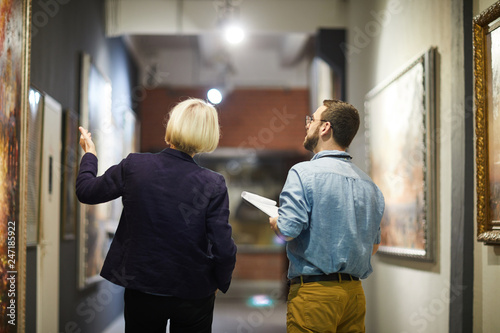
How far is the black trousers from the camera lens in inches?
75.4

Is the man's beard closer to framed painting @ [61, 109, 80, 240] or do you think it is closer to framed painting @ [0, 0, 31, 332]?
framed painting @ [0, 0, 31, 332]

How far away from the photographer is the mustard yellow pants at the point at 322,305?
2.05m

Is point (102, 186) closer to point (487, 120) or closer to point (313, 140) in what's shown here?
A: point (313, 140)

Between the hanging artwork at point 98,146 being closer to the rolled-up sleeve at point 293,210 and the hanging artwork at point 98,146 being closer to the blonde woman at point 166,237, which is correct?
the blonde woman at point 166,237

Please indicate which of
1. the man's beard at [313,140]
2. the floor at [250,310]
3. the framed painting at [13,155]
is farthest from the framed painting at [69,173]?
the man's beard at [313,140]

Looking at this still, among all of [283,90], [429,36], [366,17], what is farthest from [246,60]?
[429,36]

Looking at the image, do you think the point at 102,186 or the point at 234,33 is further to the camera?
the point at 234,33

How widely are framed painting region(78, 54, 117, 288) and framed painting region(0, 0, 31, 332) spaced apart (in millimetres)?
1621

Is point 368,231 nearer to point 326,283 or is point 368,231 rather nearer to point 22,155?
point 326,283

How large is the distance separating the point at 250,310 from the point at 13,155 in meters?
4.84

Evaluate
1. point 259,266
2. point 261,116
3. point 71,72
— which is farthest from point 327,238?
point 259,266

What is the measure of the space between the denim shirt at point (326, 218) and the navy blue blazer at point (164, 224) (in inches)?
9.6

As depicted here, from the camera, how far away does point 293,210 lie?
203 cm

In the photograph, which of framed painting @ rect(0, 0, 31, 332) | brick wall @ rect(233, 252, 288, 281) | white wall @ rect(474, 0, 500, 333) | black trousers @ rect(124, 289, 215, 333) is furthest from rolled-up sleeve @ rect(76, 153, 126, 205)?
brick wall @ rect(233, 252, 288, 281)
